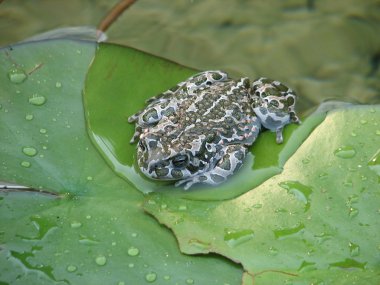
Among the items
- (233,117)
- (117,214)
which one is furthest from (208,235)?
(233,117)

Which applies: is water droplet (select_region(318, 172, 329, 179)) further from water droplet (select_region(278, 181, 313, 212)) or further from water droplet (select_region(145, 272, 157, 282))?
water droplet (select_region(145, 272, 157, 282))

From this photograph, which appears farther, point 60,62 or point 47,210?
point 60,62

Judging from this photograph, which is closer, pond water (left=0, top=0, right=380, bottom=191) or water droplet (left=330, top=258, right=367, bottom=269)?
water droplet (left=330, top=258, right=367, bottom=269)

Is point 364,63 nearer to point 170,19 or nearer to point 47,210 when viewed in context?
point 170,19

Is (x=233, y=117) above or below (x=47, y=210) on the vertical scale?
below

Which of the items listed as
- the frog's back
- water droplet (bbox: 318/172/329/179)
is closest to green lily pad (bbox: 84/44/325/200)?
the frog's back
